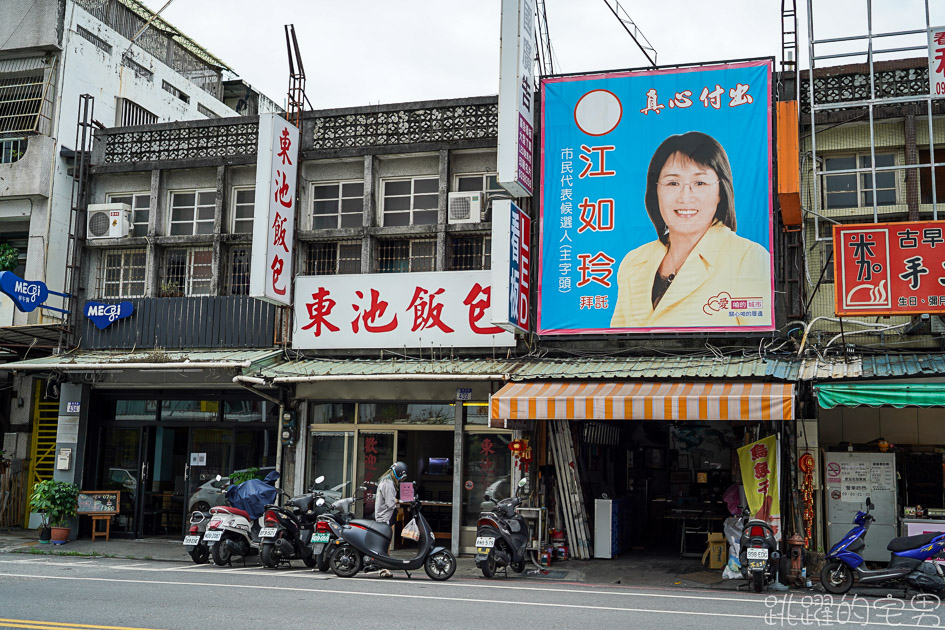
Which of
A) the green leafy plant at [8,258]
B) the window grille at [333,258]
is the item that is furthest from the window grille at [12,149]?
the window grille at [333,258]

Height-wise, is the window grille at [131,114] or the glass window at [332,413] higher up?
the window grille at [131,114]

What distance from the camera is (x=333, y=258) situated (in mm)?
17781

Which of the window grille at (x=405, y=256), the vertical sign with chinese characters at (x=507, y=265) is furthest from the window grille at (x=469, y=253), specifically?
the vertical sign with chinese characters at (x=507, y=265)

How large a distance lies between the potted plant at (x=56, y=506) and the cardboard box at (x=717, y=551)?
1192 centimetres

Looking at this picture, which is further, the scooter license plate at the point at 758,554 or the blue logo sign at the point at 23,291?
the blue logo sign at the point at 23,291

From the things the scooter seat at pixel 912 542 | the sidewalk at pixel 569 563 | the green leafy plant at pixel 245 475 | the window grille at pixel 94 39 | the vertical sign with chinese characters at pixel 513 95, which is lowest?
the sidewalk at pixel 569 563

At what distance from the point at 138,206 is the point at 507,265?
906 centimetres

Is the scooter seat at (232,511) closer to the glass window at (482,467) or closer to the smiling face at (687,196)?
the glass window at (482,467)

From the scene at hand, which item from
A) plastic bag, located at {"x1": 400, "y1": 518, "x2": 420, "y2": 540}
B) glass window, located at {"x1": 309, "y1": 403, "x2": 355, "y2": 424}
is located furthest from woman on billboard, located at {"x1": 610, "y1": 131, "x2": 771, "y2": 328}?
glass window, located at {"x1": 309, "y1": 403, "x2": 355, "y2": 424}

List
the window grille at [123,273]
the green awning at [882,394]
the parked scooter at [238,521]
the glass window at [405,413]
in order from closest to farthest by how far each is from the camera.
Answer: the green awning at [882,394], the parked scooter at [238,521], the glass window at [405,413], the window grille at [123,273]

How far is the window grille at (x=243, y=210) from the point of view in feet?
60.1

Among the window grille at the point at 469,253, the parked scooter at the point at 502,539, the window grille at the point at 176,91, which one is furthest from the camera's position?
the window grille at the point at 176,91

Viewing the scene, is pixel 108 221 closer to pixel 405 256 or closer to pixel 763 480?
pixel 405 256

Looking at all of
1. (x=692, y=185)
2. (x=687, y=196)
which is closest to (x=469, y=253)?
(x=687, y=196)
